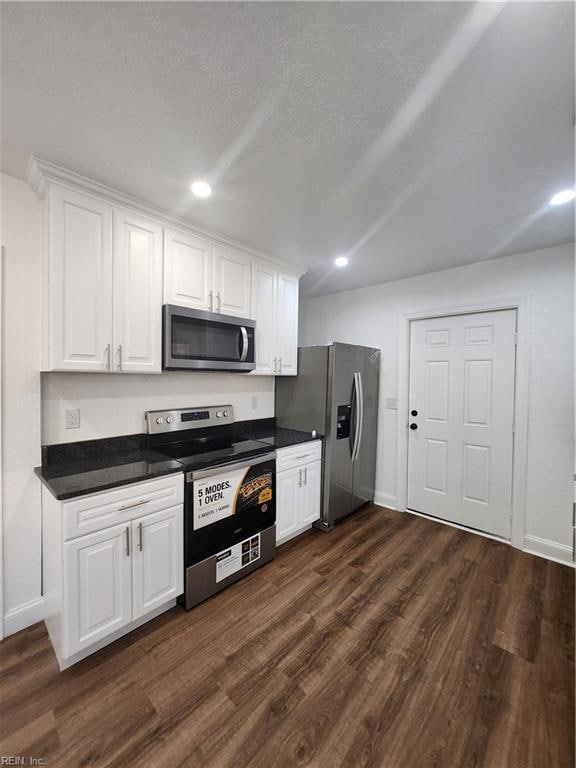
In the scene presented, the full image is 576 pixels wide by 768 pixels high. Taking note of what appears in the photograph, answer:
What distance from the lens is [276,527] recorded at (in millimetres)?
2473

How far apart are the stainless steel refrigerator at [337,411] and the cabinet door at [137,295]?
4.67 feet

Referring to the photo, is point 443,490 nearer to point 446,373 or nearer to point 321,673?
point 446,373

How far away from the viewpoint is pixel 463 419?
297 cm

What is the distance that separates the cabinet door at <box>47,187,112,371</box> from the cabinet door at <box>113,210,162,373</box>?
0.05 m

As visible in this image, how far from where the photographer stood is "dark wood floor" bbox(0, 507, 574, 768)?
1.22 m

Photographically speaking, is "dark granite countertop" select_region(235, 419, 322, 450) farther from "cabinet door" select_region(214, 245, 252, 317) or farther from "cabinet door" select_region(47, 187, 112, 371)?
"cabinet door" select_region(47, 187, 112, 371)

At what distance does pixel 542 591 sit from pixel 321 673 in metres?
1.70

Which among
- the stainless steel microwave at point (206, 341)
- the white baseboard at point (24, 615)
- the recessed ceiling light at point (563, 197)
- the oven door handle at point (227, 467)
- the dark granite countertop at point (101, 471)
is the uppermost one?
the recessed ceiling light at point (563, 197)

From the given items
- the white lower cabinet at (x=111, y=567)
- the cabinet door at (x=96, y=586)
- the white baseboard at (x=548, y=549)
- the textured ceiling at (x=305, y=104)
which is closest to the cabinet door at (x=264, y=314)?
the textured ceiling at (x=305, y=104)

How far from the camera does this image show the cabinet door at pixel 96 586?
1466mm

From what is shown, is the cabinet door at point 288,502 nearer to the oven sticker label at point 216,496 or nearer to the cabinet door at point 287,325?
the oven sticker label at point 216,496

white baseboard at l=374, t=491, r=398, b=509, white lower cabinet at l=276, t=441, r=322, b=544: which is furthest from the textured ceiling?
white baseboard at l=374, t=491, r=398, b=509

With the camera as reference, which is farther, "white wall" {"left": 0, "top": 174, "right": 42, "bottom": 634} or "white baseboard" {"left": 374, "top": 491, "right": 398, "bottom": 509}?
"white baseboard" {"left": 374, "top": 491, "right": 398, "bottom": 509}

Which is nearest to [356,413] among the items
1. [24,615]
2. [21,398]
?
[21,398]
